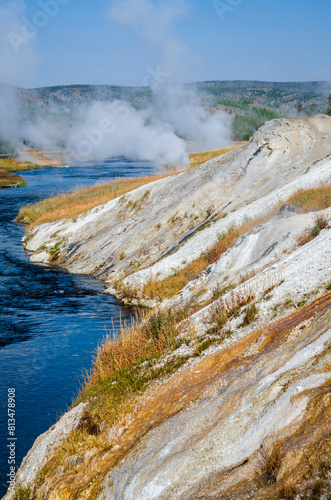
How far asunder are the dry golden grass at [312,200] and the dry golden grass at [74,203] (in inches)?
691

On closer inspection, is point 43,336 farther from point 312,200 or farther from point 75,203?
point 75,203

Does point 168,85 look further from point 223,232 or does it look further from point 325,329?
point 325,329

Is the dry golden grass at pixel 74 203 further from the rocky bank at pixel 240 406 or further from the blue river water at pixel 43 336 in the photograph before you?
the rocky bank at pixel 240 406

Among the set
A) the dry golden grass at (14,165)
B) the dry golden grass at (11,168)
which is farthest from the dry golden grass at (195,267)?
the dry golden grass at (14,165)

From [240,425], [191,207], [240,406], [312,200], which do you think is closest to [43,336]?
[312,200]

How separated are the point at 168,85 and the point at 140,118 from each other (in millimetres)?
26576

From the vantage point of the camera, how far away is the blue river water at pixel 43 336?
9500 millimetres

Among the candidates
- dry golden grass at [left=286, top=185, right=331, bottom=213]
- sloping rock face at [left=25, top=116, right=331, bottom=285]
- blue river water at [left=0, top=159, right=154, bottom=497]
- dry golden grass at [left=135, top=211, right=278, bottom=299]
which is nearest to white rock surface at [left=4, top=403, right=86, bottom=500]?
blue river water at [left=0, top=159, right=154, bottom=497]

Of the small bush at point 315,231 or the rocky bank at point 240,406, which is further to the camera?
the small bush at point 315,231

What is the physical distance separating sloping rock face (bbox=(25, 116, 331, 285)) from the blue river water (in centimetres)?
193

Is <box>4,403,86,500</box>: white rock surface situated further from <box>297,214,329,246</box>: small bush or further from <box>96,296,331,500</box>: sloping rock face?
<box>297,214,329,246</box>: small bush

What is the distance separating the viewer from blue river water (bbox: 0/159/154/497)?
374 inches

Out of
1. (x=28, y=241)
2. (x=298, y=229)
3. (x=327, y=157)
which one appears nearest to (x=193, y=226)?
Result: (x=327, y=157)

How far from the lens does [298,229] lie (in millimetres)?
11859
